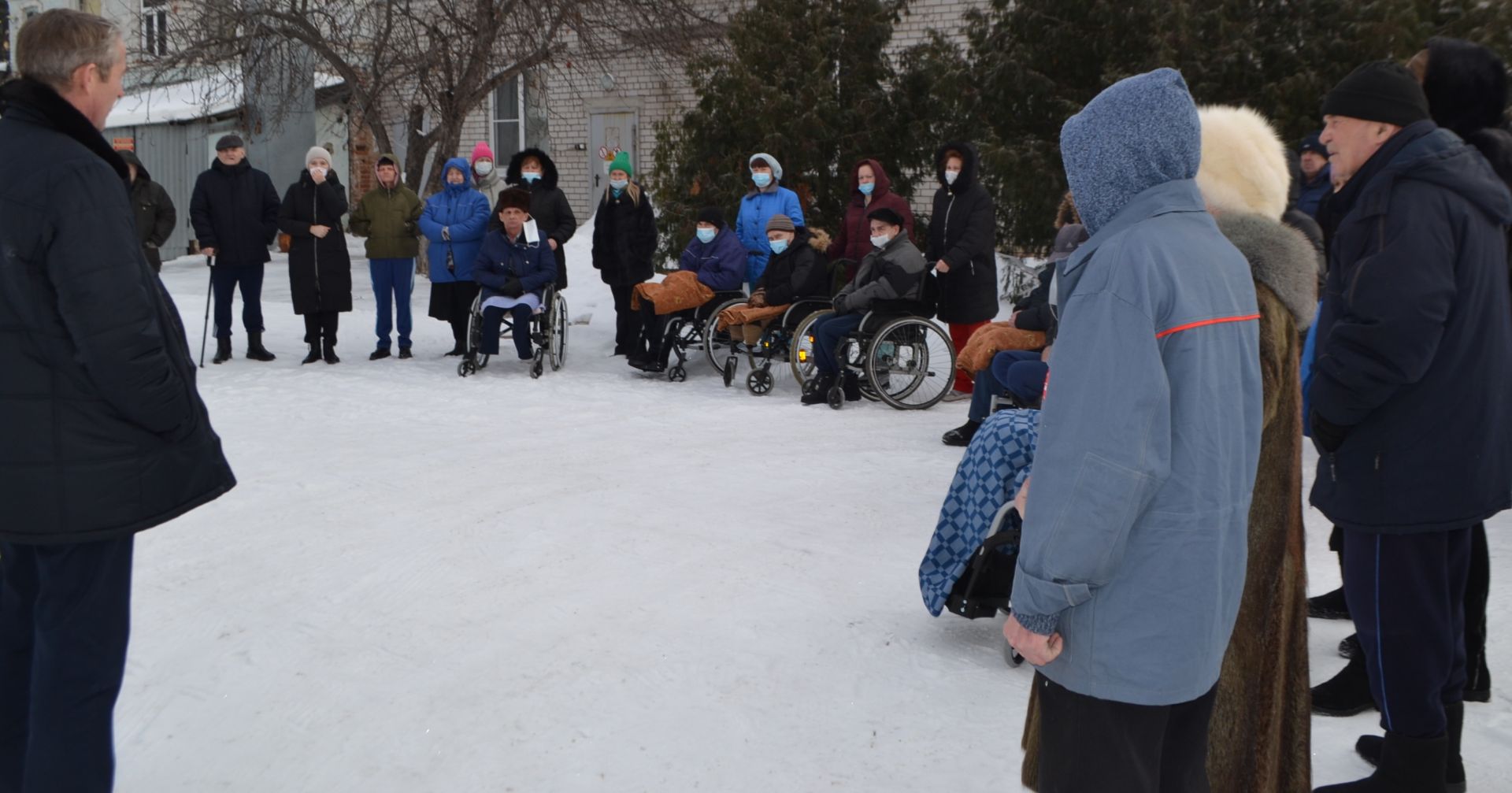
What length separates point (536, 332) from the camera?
10.3 m

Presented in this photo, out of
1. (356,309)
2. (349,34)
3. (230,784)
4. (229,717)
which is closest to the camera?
(230,784)

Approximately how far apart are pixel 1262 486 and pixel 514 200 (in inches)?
333

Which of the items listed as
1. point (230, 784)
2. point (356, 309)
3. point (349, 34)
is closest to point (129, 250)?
point (230, 784)

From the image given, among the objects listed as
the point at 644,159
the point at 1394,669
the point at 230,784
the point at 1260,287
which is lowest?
the point at 230,784

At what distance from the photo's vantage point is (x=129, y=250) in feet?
8.52

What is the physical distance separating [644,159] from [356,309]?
713 centimetres

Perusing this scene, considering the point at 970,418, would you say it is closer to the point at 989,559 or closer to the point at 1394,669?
the point at 989,559

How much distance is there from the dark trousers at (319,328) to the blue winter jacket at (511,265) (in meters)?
1.33

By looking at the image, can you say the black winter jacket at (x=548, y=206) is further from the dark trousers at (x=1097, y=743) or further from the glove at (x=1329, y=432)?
the dark trousers at (x=1097, y=743)

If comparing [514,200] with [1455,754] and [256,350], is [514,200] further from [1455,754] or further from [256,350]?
[1455,754]

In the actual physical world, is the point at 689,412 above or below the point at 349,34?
below

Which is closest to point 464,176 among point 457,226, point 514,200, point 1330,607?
point 457,226

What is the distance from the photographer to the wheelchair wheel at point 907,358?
8922 millimetres

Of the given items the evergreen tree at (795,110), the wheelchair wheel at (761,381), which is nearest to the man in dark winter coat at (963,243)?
the wheelchair wheel at (761,381)
